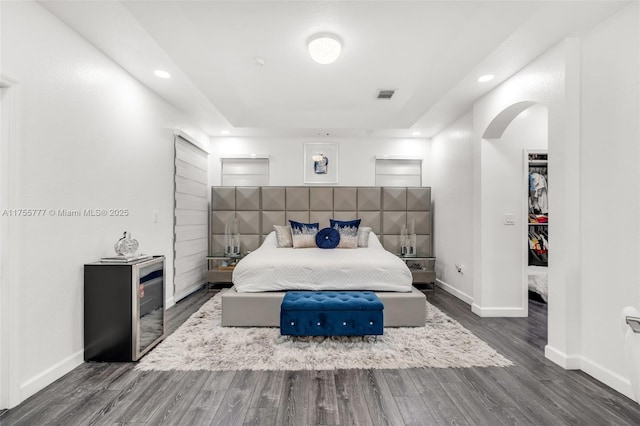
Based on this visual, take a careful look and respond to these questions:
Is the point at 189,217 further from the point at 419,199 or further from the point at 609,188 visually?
the point at 609,188

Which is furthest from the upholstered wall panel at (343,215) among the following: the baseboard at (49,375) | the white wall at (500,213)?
the baseboard at (49,375)

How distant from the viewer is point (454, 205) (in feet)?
14.7

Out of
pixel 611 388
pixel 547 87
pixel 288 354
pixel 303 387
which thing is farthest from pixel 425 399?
pixel 547 87

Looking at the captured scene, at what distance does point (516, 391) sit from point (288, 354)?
1.62 m

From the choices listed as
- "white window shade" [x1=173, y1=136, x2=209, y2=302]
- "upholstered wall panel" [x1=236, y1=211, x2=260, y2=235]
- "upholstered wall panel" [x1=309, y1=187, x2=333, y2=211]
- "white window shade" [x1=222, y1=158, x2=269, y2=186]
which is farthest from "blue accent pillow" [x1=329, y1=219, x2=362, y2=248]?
"white window shade" [x1=173, y1=136, x2=209, y2=302]

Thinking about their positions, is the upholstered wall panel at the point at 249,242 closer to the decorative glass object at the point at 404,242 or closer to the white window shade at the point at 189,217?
the white window shade at the point at 189,217

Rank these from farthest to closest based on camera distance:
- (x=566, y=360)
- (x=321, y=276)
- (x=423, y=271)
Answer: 1. (x=423, y=271)
2. (x=321, y=276)
3. (x=566, y=360)

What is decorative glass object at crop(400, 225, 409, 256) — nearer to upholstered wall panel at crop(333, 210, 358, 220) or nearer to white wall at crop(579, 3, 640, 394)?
upholstered wall panel at crop(333, 210, 358, 220)

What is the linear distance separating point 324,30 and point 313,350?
2631 millimetres

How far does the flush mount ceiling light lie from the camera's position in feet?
8.09

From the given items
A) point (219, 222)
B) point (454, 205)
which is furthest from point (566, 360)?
point (219, 222)

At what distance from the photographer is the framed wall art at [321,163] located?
5371 mm

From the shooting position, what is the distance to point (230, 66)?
Result: 310cm

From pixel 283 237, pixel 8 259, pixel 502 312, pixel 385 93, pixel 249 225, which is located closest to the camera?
pixel 8 259
